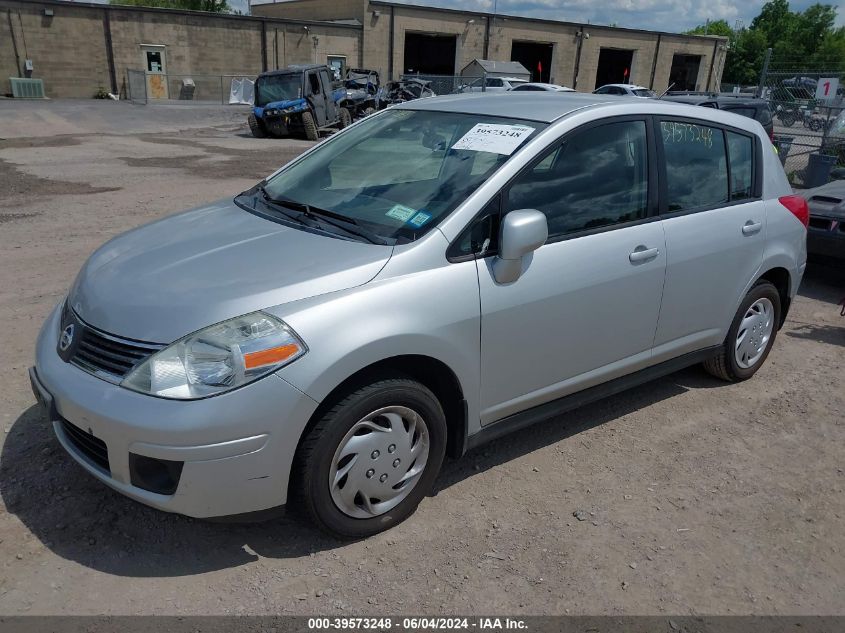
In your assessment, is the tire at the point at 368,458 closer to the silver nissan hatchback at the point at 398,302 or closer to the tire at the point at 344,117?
the silver nissan hatchback at the point at 398,302

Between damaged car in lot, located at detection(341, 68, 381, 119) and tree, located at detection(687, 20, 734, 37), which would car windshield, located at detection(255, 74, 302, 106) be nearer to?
damaged car in lot, located at detection(341, 68, 381, 119)

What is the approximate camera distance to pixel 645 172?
12.3 feet

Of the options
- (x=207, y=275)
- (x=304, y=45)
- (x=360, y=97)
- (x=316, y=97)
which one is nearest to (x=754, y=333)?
(x=207, y=275)

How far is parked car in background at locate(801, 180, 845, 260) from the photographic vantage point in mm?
6699

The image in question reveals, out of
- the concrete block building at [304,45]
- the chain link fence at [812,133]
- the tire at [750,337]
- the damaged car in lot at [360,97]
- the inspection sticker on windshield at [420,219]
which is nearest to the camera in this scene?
the inspection sticker on windshield at [420,219]

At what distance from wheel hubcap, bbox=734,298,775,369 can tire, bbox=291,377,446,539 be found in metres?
2.56

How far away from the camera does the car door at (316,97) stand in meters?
21.5

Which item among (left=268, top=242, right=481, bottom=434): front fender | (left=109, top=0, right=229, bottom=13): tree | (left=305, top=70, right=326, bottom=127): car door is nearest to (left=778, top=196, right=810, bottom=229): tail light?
(left=268, top=242, right=481, bottom=434): front fender

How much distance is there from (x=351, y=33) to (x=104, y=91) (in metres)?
14.9

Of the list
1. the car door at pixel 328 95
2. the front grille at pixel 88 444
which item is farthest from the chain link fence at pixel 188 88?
the front grille at pixel 88 444

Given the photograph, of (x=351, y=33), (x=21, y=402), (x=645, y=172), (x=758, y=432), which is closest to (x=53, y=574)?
(x=21, y=402)

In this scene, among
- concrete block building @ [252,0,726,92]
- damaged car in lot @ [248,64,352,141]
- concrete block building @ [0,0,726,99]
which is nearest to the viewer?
damaged car in lot @ [248,64,352,141]

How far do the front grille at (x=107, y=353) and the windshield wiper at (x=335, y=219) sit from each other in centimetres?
102

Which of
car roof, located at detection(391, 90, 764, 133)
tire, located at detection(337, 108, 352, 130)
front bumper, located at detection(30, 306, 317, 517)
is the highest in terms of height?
car roof, located at detection(391, 90, 764, 133)
